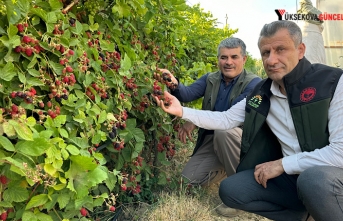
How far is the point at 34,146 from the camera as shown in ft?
4.79

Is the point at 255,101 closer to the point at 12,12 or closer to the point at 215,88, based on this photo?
the point at 215,88

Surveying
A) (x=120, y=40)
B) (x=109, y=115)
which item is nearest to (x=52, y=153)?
(x=109, y=115)

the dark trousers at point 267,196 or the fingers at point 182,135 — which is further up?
the fingers at point 182,135

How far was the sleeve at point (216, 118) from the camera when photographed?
2.86 metres

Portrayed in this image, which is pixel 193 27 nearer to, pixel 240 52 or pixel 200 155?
pixel 240 52

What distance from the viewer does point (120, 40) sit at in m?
2.50

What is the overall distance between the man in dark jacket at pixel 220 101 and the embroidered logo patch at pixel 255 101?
569mm

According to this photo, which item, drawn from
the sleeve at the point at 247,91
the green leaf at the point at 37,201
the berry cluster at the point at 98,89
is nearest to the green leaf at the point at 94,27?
the berry cluster at the point at 98,89

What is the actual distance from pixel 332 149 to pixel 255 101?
68 cm

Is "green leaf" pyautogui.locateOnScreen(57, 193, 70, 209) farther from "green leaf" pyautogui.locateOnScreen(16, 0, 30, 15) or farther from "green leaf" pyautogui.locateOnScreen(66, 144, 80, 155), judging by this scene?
"green leaf" pyautogui.locateOnScreen(16, 0, 30, 15)

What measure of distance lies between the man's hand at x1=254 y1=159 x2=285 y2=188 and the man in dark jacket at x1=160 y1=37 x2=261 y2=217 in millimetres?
729

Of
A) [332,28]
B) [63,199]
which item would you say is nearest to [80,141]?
[63,199]

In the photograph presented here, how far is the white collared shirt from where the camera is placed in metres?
2.23

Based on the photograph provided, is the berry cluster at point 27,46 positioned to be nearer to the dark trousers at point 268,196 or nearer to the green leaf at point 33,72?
the green leaf at point 33,72
